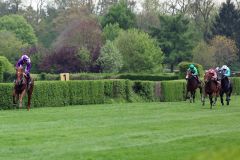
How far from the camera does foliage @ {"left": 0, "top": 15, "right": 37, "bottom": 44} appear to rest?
84.2 metres

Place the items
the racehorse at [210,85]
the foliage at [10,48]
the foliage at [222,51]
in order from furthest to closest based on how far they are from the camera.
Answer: the foliage at [222,51], the foliage at [10,48], the racehorse at [210,85]

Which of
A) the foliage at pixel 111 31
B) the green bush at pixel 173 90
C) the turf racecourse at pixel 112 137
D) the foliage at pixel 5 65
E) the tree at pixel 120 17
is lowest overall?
the green bush at pixel 173 90

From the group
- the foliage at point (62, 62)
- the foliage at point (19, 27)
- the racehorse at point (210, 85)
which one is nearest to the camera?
the racehorse at point (210, 85)

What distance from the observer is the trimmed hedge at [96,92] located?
83.5ft

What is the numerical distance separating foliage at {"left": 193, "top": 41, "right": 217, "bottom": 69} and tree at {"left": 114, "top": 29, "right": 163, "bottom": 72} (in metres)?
6.57

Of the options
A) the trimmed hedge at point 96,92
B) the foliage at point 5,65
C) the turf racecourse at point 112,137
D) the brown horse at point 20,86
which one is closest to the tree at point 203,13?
the foliage at point 5,65

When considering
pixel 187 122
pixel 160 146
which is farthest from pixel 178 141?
pixel 187 122

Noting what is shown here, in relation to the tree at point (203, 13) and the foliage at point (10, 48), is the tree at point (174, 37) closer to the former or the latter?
the tree at point (203, 13)

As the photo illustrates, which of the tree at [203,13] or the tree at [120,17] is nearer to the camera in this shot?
the tree at [120,17]

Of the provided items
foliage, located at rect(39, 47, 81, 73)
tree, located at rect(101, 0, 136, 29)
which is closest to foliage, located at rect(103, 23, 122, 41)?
tree, located at rect(101, 0, 136, 29)

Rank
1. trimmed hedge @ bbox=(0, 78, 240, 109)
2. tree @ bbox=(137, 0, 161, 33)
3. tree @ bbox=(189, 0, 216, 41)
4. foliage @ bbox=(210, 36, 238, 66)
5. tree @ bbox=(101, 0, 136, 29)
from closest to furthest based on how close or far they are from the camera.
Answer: trimmed hedge @ bbox=(0, 78, 240, 109), foliage @ bbox=(210, 36, 238, 66), tree @ bbox=(101, 0, 136, 29), tree @ bbox=(189, 0, 216, 41), tree @ bbox=(137, 0, 161, 33)

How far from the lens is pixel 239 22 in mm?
77750

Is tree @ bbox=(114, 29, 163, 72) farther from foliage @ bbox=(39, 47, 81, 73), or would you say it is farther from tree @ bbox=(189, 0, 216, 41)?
tree @ bbox=(189, 0, 216, 41)

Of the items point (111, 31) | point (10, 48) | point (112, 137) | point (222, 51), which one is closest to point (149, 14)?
point (111, 31)
